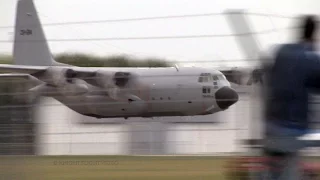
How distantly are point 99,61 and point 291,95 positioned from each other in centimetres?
608

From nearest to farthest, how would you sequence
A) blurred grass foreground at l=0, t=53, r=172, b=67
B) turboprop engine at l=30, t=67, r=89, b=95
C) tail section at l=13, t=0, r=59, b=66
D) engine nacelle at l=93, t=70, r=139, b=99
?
turboprop engine at l=30, t=67, r=89, b=95
engine nacelle at l=93, t=70, r=139, b=99
tail section at l=13, t=0, r=59, b=66
blurred grass foreground at l=0, t=53, r=172, b=67

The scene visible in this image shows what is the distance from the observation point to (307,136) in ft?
15.6

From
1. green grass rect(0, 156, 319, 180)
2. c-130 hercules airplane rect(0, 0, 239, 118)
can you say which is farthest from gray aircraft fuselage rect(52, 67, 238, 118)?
green grass rect(0, 156, 319, 180)

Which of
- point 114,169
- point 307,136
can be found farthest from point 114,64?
point 307,136

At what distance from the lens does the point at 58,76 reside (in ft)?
26.3

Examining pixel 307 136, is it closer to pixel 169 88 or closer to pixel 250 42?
pixel 250 42

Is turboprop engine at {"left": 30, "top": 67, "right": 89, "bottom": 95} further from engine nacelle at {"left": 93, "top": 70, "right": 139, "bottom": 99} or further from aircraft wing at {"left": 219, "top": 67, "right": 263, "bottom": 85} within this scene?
aircraft wing at {"left": 219, "top": 67, "right": 263, "bottom": 85}

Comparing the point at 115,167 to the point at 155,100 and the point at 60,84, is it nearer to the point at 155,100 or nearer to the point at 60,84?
the point at 60,84

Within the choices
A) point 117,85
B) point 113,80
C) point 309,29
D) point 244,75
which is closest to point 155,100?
point 113,80

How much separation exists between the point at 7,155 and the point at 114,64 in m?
3.65

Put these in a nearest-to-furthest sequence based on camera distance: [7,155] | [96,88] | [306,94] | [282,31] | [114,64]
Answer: [306,94], [282,31], [7,155], [96,88], [114,64]

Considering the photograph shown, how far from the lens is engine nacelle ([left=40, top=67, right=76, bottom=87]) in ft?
25.3

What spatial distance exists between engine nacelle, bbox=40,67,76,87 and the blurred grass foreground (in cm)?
22

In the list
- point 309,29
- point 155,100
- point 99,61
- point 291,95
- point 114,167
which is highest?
point 99,61
